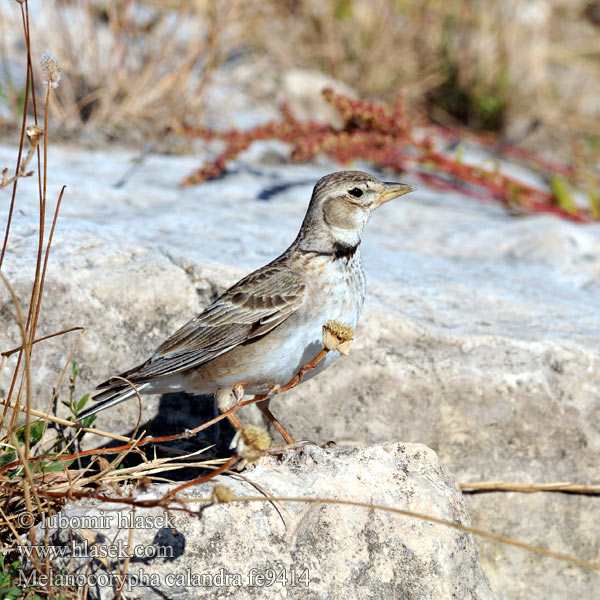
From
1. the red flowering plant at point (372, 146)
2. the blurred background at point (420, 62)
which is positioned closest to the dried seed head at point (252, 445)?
the red flowering plant at point (372, 146)

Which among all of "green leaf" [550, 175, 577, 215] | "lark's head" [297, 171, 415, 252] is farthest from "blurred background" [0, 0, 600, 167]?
"lark's head" [297, 171, 415, 252]

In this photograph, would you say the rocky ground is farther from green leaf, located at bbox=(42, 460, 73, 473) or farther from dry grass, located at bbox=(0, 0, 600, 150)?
dry grass, located at bbox=(0, 0, 600, 150)

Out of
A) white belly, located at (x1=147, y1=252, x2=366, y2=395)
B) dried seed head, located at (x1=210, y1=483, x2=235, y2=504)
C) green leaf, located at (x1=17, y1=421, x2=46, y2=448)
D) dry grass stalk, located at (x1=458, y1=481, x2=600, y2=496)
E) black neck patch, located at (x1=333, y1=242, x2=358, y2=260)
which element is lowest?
dry grass stalk, located at (x1=458, y1=481, x2=600, y2=496)

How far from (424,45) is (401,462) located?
22.5 ft

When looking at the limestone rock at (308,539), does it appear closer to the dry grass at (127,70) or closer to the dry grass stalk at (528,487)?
the dry grass stalk at (528,487)

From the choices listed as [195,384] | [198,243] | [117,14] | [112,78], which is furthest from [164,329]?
[117,14]

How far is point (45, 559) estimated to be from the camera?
2.58 meters

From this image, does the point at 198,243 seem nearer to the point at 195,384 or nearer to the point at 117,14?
the point at 195,384

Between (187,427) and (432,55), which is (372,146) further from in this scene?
(432,55)

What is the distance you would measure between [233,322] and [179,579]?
1268 mm

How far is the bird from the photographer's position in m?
3.38

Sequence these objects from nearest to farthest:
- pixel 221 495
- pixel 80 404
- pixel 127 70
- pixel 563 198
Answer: pixel 221 495
pixel 80 404
pixel 563 198
pixel 127 70

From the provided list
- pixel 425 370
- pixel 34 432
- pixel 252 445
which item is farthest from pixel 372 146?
pixel 252 445

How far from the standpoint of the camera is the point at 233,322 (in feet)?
11.6
